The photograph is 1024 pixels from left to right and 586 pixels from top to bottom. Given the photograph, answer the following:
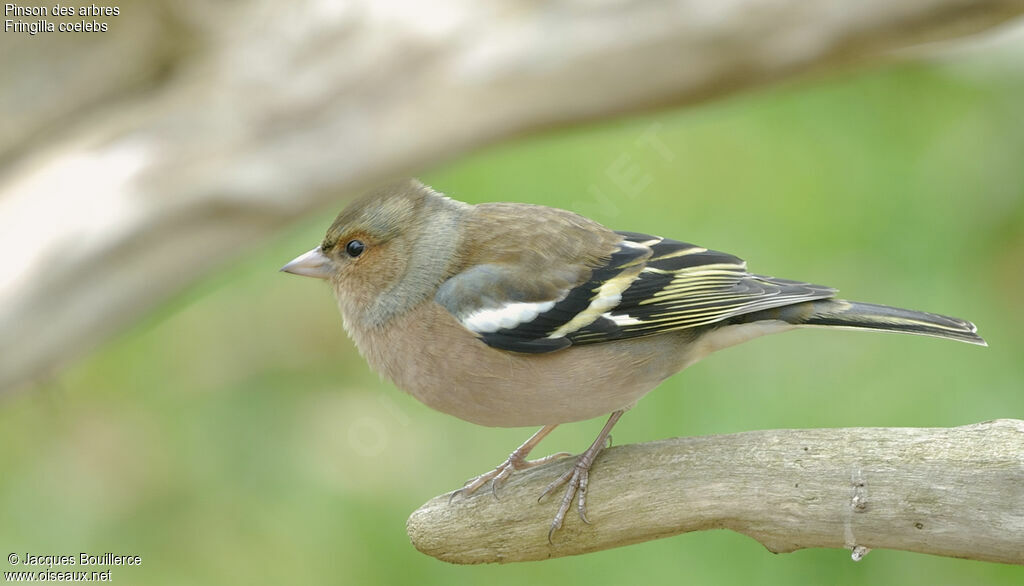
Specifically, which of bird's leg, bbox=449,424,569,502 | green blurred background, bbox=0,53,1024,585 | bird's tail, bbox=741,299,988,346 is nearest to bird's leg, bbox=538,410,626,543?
bird's leg, bbox=449,424,569,502


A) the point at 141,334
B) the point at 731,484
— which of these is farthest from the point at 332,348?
the point at 731,484

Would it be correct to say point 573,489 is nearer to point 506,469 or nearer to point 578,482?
point 578,482

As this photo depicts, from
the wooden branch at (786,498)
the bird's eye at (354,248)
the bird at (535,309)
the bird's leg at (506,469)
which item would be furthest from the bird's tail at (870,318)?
the bird's eye at (354,248)

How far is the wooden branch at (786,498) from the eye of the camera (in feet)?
8.92

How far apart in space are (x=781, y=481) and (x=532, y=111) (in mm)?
1878

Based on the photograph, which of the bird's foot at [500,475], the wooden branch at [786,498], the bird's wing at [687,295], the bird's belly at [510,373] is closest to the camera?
the wooden branch at [786,498]

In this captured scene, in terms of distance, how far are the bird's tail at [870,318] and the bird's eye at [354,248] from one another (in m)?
1.18

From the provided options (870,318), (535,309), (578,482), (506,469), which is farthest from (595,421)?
(870,318)

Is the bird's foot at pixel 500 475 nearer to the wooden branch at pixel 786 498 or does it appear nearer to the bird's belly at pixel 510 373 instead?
the wooden branch at pixel 786 498

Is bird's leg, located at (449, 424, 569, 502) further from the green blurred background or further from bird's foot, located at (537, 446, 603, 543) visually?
A: the green blurred background

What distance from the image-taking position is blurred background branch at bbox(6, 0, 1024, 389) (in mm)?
3838

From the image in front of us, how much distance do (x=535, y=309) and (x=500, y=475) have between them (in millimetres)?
560

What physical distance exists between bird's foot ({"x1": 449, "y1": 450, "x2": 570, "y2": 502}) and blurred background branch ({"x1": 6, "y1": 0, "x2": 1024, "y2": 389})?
53.3 inches

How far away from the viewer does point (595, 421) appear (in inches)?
203
